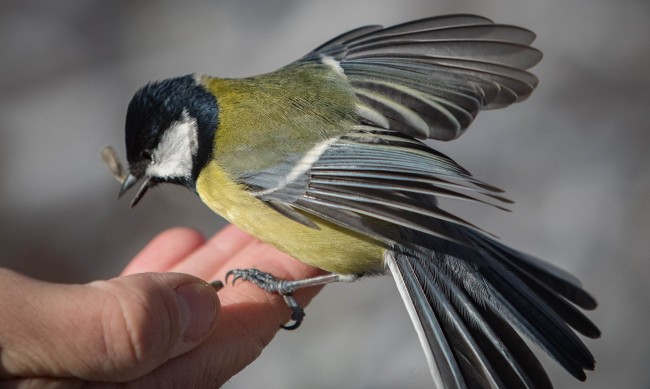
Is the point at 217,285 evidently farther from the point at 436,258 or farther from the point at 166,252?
the point at 436,258

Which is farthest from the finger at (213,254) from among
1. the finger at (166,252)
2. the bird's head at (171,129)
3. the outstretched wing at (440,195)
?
the outstretched wing at (440,195)

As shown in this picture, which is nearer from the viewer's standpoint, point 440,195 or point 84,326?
point 84,326

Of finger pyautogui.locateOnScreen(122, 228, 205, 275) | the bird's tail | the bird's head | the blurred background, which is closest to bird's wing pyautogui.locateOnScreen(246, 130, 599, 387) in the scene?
the bird's tail

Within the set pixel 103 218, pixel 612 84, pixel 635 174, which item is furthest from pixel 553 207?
pixel 103 218

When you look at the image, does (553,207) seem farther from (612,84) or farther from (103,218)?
(103,218)

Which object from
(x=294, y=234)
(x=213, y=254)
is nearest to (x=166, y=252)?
(x=213, y=254)

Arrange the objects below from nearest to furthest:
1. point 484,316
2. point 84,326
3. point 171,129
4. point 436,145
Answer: point 84,326 → point 484,316 → point 171,129 → point 436,145
